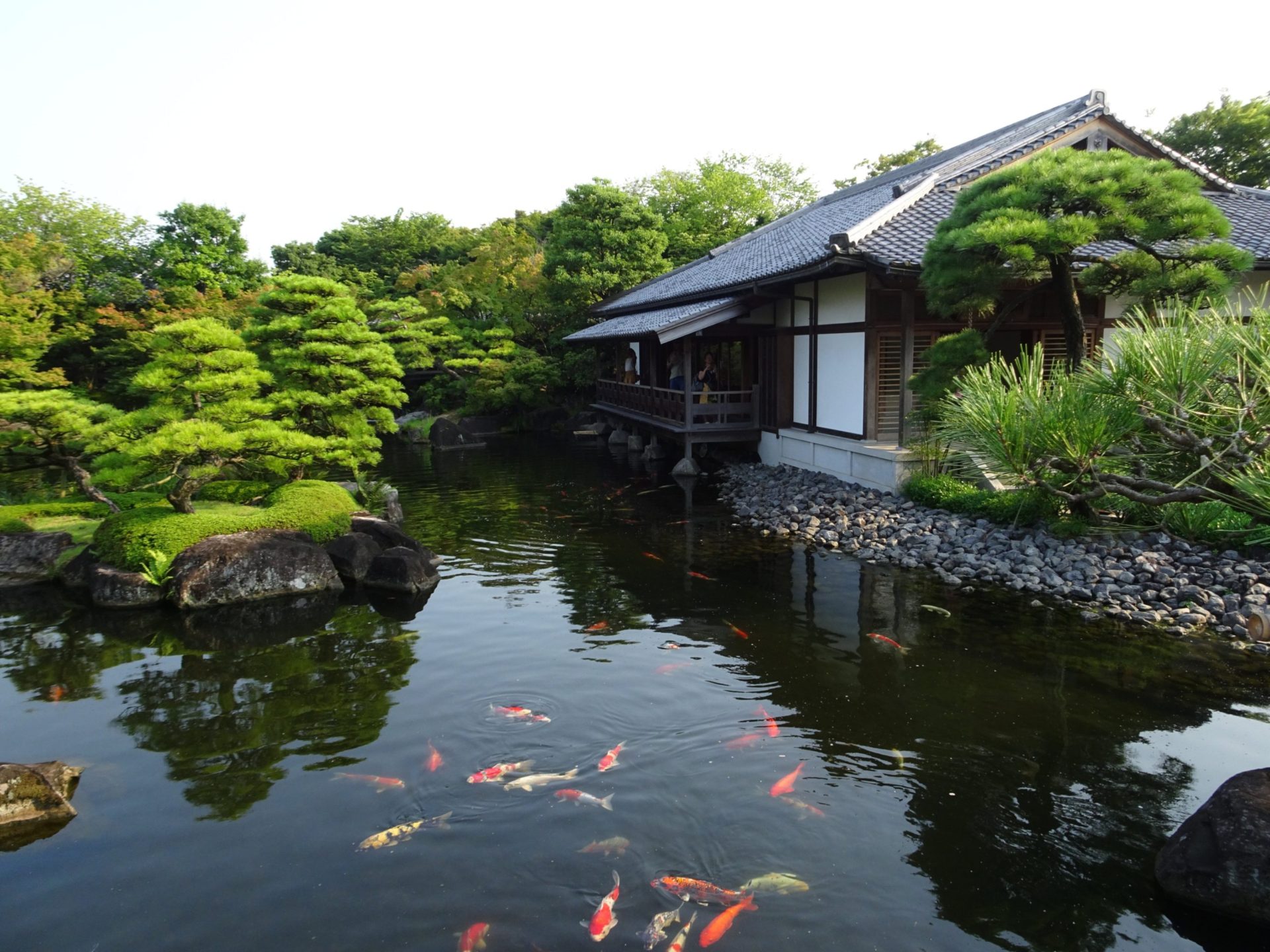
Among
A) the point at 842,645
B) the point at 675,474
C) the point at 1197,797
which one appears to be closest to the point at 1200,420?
the point at 1197,797

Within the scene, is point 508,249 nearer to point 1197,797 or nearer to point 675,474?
point 675,474

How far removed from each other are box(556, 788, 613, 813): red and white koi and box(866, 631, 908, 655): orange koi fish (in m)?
3.91

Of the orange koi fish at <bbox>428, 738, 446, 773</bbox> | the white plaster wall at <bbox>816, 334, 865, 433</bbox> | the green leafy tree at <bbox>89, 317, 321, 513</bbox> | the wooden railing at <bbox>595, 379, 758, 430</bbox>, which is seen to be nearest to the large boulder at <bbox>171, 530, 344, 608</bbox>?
the green leafy tree at <bbox>89, 317, 321, 513</bbox>

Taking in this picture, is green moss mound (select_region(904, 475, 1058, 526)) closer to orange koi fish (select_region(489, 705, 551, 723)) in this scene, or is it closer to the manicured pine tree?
orange koi fish (select_region(489, 705, 551, 723))

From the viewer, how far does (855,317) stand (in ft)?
48.4

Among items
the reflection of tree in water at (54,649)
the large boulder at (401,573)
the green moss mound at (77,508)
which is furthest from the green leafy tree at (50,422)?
the large boulder at (401,573)

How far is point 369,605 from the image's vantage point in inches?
419

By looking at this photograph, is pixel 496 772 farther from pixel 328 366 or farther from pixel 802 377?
pixel 802 377

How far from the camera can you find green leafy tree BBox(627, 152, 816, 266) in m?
37.3

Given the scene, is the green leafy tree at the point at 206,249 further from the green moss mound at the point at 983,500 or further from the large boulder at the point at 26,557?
the green moss mound at the point at 983,500

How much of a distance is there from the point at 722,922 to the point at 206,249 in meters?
33.8

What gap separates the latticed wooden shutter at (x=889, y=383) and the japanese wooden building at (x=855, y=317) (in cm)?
2

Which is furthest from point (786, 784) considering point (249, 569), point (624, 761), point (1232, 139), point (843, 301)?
point (1232, 139)

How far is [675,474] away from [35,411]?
12.3 meters
